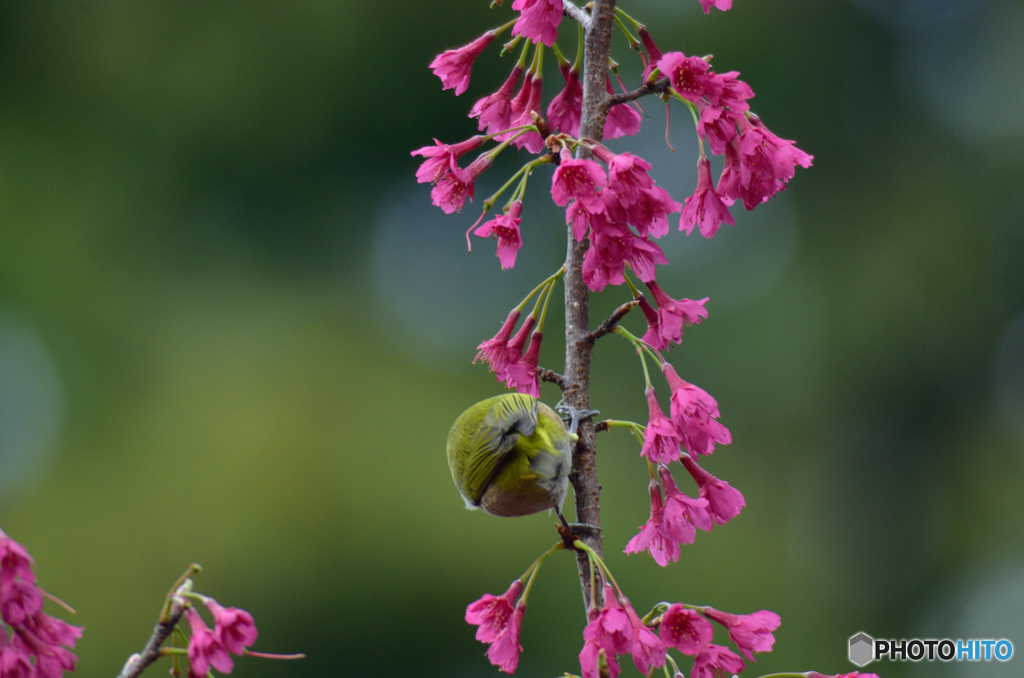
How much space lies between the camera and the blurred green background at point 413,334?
9656 mm

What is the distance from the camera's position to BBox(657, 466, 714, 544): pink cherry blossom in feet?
7.16

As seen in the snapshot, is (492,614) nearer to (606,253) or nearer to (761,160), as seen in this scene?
(606,253)

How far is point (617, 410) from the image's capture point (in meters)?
10.5

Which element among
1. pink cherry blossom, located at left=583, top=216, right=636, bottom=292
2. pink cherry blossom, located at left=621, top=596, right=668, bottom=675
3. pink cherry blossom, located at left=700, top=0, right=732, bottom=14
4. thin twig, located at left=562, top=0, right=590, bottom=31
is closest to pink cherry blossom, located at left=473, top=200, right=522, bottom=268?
pink cherry blossom, located at left=583, top=216, right=636, bottom=292

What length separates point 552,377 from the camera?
2174 millimetres

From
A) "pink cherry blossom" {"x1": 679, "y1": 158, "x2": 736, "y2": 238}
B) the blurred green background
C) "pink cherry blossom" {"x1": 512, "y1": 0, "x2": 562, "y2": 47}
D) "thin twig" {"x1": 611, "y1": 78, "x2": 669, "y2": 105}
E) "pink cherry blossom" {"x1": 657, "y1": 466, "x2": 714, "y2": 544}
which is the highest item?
the blurred green background

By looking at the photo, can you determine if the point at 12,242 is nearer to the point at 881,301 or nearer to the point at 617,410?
the point at 617,410

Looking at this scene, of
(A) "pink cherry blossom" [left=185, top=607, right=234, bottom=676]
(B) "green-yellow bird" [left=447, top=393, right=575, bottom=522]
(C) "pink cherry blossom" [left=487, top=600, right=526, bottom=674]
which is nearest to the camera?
(A) "pink cherry blossom" [left=185, top=607, right=234, bottom=676]

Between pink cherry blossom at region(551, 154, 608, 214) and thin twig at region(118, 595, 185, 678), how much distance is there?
3.46 ft

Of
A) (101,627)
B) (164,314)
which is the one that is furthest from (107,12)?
(101,627)

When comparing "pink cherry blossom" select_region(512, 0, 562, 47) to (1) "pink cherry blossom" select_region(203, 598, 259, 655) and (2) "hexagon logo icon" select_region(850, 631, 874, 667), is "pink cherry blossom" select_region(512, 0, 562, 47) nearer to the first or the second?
(1) "pink cherry blossom" select_region(203, 598, 259, 655)

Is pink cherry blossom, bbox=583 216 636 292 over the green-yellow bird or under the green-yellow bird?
over

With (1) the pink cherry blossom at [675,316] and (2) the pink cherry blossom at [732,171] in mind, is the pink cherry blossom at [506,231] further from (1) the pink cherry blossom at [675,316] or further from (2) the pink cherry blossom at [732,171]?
(2) the pink cherry blossom at [732,171]

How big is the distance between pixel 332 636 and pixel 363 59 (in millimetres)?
9285
